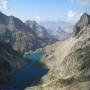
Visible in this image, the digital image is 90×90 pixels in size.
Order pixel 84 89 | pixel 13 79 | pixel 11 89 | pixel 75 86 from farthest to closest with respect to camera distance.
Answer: pixel 13 79, pixel 11 89, pixel 75 86, pixel 84 89

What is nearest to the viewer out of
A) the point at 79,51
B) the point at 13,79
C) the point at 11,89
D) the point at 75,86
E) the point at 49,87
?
the point at 75,86

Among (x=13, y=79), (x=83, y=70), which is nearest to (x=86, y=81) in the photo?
(x=83, y=70)

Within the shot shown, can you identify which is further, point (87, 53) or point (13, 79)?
point (13, 79)

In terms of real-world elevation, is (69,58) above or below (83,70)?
above

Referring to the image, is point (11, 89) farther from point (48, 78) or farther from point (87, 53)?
point (87, 53)

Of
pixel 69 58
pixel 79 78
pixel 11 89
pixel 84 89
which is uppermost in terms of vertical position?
pixel 69 58

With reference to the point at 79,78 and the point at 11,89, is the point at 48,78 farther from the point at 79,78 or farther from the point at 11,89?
the point at 79,78

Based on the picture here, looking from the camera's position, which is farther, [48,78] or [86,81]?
[48,78]

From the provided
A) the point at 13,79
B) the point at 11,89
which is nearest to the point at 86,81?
the point at 11,89

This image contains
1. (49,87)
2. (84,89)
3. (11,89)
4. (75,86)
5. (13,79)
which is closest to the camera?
(84,89)
